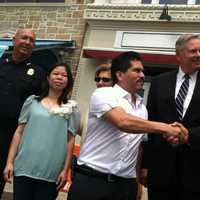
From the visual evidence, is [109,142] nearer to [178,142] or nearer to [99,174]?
[99,174]

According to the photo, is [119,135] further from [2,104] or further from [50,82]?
[2,104]

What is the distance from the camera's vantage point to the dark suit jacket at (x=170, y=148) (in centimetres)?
315

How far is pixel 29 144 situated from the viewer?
3555 mm

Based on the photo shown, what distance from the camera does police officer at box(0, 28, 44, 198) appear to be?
401 cm

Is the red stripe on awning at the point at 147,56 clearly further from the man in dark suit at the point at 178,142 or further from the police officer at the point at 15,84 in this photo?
the man in dark suit at the point at 178,142

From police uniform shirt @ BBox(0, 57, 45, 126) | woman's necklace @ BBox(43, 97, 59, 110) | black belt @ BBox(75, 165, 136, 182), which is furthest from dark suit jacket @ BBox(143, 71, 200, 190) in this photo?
police uniform shirt @ BBox(0, 57, 45, 126)

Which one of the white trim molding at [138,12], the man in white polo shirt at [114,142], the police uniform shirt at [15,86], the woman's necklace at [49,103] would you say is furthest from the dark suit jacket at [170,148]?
the white trim molding at [138,12]

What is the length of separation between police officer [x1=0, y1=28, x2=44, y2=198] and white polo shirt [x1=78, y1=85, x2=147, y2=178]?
106 cm

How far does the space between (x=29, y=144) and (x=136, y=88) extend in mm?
972

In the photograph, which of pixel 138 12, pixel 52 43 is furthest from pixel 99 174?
pixel 52 43

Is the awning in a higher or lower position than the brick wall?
lower

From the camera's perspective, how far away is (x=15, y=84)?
4066 mm

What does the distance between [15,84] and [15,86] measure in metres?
0.02

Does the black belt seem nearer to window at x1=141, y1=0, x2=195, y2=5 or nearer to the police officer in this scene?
the police officer
